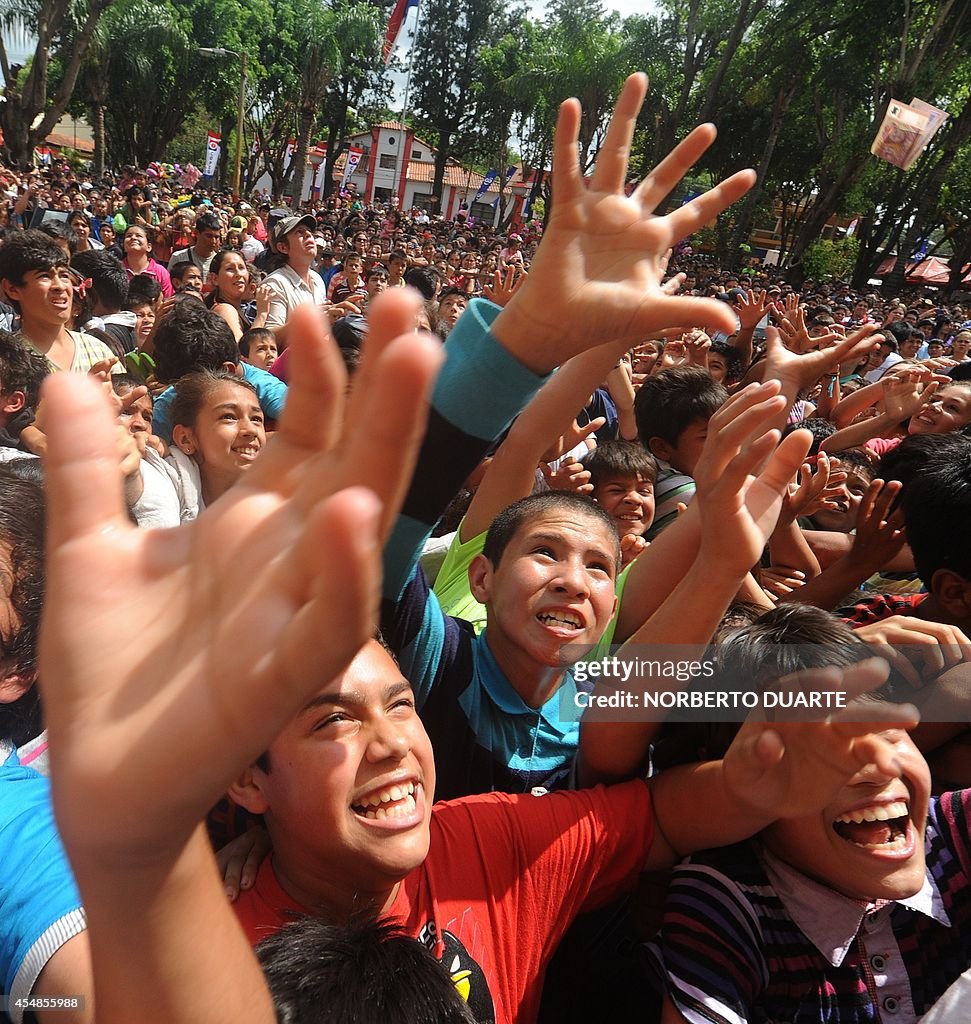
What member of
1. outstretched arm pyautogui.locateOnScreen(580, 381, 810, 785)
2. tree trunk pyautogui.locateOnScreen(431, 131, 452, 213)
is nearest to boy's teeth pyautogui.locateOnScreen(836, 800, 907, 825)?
outstretched arm pyautogui.locateOnScreen(580, 381, 810, 785)

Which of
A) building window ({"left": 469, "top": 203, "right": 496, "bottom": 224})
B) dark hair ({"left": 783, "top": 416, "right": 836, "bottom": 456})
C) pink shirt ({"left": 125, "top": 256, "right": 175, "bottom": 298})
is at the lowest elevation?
building window ({"left": 469, "top": 203, "right": 496, "bottom": 224})

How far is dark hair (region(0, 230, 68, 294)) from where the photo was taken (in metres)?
3.34

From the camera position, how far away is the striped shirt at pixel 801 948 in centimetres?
121

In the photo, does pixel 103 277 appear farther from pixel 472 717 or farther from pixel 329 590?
pixel 329 590

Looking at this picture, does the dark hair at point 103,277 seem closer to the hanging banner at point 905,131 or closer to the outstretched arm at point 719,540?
the outstretched arm at point 719,540

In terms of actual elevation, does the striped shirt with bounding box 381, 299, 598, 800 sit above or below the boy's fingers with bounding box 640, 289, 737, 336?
below

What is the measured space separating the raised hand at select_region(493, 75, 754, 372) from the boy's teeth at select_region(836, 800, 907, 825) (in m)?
0.88

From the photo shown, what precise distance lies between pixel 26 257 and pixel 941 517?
3.76 m

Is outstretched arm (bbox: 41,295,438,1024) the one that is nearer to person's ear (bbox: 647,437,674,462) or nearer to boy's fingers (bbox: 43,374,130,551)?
boy's fingers (bbox: 43,374,130,551)

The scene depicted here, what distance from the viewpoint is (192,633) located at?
0.61m

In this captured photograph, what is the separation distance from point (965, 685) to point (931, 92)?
23877 millimetres

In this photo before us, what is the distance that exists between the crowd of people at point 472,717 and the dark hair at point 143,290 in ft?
11.0

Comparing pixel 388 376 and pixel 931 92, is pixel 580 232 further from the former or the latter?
pixel 931 92

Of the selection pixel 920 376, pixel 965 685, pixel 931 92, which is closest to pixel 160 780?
pixel 965 685
